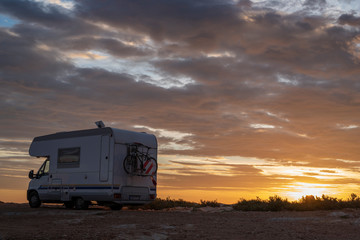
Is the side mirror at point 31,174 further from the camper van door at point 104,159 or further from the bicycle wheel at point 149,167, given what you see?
the bicycle wheel at point 149,167

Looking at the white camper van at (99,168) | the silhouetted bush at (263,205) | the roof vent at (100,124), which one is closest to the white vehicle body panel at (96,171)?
the white camper van at (99,168)

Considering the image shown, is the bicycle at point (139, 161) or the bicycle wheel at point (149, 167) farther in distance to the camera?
the bicycle wheel at point (149, 167)

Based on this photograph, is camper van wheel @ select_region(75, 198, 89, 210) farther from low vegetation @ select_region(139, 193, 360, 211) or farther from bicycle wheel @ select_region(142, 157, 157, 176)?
low vegetation @ select_region(139, 193, 360, 211)

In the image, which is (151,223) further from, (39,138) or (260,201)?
(39,138)

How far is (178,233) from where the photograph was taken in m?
9.91

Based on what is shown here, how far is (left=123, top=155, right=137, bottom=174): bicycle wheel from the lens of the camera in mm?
17606

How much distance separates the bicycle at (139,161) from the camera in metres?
17.7

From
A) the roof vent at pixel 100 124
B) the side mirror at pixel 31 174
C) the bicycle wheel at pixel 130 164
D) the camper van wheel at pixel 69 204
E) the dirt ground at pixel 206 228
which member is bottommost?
the dirt ground at pixel 206 228

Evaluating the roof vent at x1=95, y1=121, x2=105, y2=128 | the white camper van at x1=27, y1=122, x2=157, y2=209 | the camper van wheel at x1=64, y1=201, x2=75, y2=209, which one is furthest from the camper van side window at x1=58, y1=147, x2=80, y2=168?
the camper van wheel at x1=64, y1=201, x2=75, y2=209

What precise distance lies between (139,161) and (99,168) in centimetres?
167

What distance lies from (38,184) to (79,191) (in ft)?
10.8

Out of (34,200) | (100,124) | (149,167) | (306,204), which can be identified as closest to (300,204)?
(306,204)

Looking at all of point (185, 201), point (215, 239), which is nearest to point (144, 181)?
point (185, 201)

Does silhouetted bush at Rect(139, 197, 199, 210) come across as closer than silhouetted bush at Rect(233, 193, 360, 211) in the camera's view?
No
